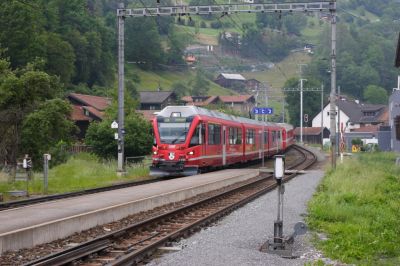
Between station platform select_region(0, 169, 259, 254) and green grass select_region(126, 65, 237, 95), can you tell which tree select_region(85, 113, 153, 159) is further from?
green grass select_region(126, 65, 237, 95)

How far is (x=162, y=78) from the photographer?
13950cm

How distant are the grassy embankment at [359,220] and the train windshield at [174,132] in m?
8.43

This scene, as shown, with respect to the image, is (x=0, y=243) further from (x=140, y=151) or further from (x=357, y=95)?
(x=357, y=95)

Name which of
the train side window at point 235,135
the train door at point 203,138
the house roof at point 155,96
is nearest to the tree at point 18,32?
the house roof at point 155,96

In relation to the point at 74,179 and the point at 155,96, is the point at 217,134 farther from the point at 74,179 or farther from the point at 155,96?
the point at 155,96

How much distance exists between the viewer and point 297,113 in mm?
131875

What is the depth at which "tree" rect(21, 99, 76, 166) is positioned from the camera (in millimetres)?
27469

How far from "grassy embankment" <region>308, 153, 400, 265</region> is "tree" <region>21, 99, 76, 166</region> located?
36.9 ft

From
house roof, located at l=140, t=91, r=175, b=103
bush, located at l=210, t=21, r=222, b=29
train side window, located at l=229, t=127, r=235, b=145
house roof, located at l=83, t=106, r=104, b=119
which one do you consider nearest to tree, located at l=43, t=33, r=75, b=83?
house roof, located at l=83, t=106, r=104, b=119

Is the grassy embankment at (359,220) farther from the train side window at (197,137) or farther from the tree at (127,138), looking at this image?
the tree at (127,138)

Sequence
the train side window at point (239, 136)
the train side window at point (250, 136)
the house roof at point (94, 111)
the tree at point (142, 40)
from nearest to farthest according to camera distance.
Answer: the train side window at point (239, 136) → the train side window at point (250, 136) → the house roof at point (94, 111) → the tree at point (142, 40)

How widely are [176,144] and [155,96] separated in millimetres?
76891

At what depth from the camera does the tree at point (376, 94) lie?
145625 millimetres

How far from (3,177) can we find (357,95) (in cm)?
13422
